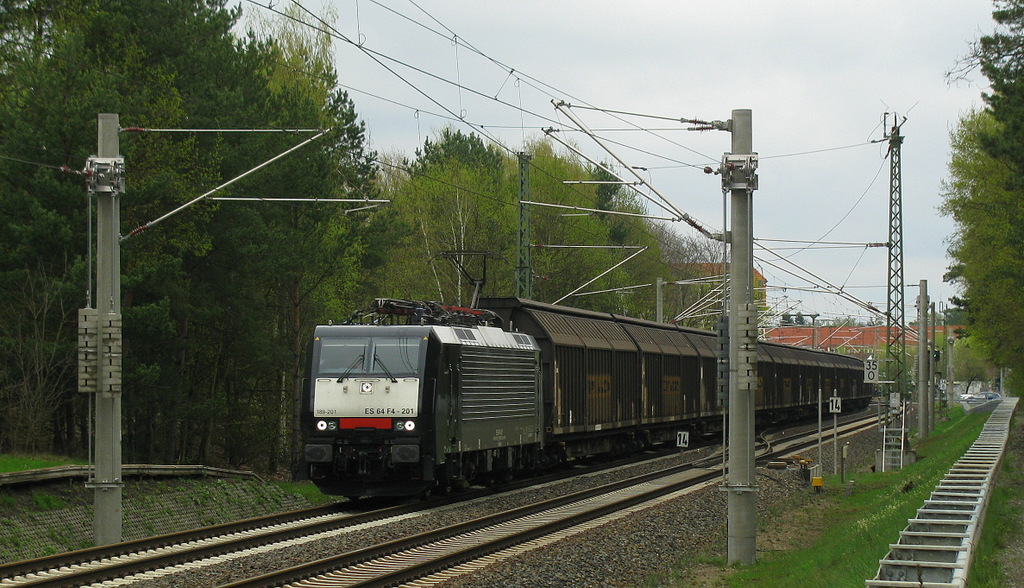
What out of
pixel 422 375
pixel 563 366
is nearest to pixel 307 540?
pixel 422 375

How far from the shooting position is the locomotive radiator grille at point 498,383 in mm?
19875

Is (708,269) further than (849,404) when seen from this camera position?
Yes

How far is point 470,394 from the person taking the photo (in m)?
19.9

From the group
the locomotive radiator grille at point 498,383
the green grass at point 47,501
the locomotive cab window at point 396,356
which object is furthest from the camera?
the locomotive radiator grille at point 498,383

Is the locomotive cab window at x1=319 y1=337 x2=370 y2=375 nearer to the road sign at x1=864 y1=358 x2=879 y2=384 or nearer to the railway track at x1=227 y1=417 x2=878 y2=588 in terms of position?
the railway track at x1=227 y1=417 x2=878 y2=588

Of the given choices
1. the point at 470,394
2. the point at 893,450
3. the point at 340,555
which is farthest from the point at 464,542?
the point at 893,450

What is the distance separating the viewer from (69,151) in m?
27.5

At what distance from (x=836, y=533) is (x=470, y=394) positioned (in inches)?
254

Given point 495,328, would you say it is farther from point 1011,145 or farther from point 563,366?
point 1011,145

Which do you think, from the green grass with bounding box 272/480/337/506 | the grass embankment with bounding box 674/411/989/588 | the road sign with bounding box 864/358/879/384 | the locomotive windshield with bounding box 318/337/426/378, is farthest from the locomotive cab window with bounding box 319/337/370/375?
the road sign with bounding box 864/358/879/384

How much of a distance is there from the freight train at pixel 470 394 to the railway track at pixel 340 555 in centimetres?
90

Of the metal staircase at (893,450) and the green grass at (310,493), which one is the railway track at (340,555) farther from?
the metal staircase at (893,450)

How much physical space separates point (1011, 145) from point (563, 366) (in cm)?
1126

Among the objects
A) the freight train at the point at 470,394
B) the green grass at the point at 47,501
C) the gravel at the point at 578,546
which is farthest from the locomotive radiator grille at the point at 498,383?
the green grass at the point at 47,501
